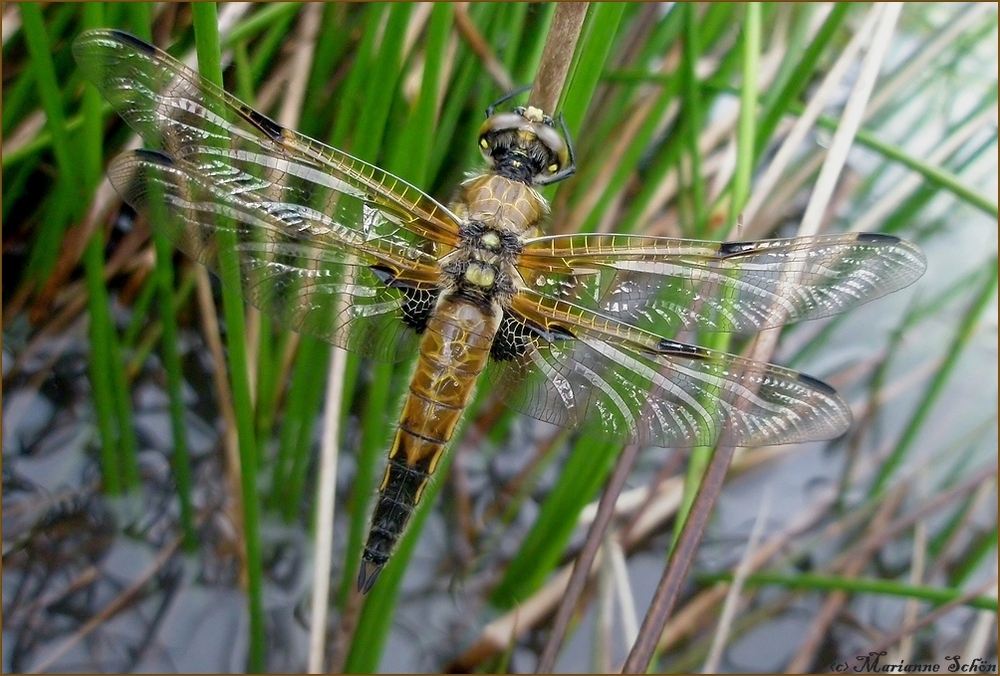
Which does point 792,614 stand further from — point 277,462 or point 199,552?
point 199,552

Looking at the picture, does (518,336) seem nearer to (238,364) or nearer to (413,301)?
(413,301)

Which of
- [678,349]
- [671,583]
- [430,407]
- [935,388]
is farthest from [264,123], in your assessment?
[935,388]

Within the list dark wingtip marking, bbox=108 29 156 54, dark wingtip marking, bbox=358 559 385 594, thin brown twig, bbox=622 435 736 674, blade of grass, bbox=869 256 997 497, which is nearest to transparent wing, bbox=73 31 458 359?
dark wingtip marking, bbox=108 29 156 54

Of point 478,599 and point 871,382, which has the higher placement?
point 871,382

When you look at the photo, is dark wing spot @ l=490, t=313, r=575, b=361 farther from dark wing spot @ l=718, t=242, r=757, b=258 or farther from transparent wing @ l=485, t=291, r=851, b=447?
dark wing spot @ l=718, t=242, r=757, b=258

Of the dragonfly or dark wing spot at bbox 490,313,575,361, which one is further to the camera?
dark wing spot at bbox 490,313,575,361

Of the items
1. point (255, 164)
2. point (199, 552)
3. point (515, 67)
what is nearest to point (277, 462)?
point (199, 552)
